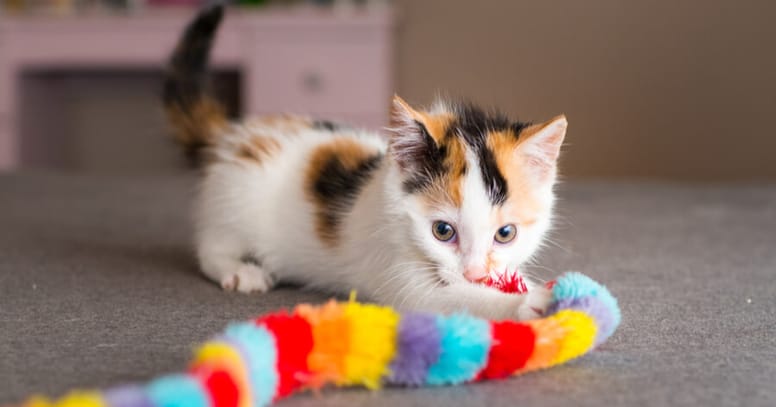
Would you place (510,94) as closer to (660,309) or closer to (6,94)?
(6,94)

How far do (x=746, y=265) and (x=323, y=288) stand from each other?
0.92 m

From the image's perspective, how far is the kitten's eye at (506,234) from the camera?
126cm

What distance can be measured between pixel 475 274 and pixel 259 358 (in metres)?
0.41

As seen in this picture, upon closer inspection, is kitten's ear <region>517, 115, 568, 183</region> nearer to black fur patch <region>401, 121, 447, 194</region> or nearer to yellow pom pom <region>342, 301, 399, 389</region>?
black fur patch <region>401, 121, 447, 194</region>

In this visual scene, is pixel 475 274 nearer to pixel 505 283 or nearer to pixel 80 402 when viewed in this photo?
pixel 505 283

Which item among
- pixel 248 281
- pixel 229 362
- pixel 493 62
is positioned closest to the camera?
pixel 229 362

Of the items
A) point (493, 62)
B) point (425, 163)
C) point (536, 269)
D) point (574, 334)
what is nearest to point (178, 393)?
point (574, 334)

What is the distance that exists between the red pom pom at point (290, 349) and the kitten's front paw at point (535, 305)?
0.31 metres

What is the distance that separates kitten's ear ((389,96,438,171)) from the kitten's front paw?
11.0 inches

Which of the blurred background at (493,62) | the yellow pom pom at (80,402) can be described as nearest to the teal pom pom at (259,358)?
the yellow pom pom at (80,402)

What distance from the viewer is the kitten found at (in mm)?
1240

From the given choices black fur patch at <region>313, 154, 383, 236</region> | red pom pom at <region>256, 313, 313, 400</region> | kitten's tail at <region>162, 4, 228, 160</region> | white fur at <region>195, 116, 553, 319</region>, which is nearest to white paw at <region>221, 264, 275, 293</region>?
white fur at <region>195, 116, 553, 319</region>

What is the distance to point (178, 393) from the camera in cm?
79

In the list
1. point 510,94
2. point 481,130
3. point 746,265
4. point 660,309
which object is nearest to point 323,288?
point 481,130
